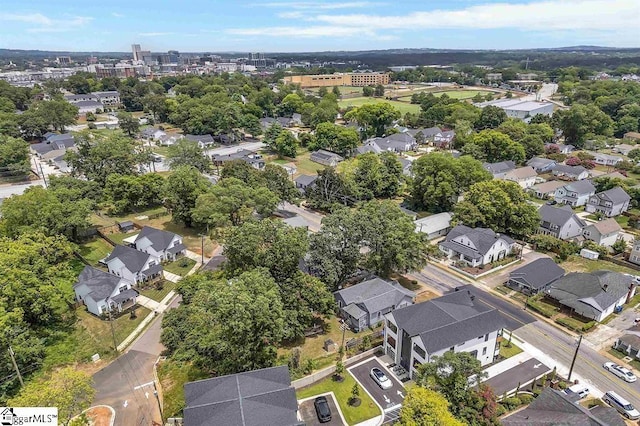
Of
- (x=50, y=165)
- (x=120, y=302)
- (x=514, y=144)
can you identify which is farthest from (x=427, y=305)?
(x=50, y=165)

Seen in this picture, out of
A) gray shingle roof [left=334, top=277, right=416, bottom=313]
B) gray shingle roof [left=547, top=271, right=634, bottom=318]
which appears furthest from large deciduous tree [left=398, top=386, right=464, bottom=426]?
gray shingle roof [left=547, top=271, right=634, bottom=318]

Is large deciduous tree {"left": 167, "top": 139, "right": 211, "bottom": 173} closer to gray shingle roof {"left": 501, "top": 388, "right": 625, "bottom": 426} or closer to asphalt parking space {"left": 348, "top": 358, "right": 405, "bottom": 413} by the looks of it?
asphalt parking space {"left": 348, "top": 358, "right": 405, "bottom": 413}

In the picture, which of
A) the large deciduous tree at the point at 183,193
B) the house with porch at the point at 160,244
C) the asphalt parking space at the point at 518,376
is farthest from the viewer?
the large deciduous tree at the point at 183,193

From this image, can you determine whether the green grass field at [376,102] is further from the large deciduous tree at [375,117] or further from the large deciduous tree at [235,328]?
the large deciduous tree at [235,328]

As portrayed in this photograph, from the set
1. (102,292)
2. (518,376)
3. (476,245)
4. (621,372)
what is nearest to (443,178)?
(476,245)

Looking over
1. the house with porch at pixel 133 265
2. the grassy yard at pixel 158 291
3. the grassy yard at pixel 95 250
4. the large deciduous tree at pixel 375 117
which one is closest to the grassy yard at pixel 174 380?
the grassy yard at pixel 158 291

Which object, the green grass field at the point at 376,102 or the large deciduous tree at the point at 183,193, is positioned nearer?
the large deciduous tree at the point at 183,193
